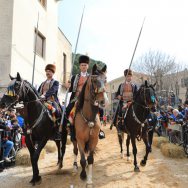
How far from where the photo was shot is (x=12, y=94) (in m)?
5.64

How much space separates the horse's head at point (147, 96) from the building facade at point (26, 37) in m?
3.72

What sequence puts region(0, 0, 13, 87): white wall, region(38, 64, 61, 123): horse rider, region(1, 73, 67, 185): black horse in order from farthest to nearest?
region(0, 0, 13, 87): white wall < region(38, 64, 61, 123): horse rider < region(1, 73, 67, 185): black horse

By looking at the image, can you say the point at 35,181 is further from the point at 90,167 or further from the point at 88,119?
the point at 88,119

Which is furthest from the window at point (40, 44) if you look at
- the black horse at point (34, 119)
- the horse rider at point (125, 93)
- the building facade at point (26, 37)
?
the black horse at point (34, 119)

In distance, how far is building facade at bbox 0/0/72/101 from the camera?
12250mm

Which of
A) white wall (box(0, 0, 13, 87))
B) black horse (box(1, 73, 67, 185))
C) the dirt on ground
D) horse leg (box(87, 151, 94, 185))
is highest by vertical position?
white wall (box(0, 0, 13, 87))

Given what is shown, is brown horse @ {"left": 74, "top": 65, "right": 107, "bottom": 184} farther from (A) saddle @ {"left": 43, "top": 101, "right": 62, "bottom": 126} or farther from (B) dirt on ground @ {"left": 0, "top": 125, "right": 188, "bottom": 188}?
(A) saddle @ {"left": 43, "top": 101, "right": 62, "bottom": 126}

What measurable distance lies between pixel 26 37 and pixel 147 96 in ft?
29.3

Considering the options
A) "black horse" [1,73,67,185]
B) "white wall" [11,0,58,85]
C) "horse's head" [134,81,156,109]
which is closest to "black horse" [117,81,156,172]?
"horse's head" [134,81,156,109]

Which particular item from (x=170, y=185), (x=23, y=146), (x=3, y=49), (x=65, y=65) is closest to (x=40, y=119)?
(x=170, y=185)

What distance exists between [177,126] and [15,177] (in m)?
6.82

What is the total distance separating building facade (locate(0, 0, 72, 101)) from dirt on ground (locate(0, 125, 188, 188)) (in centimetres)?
320

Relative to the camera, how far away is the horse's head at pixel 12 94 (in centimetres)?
560

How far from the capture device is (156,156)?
9.65 metres
